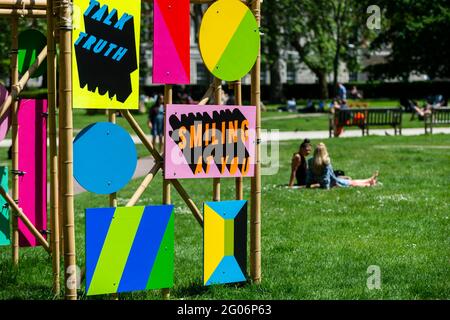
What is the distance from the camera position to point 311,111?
4928 centimetres

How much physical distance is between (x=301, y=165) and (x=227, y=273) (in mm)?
8903

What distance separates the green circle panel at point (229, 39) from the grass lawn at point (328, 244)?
1.86 m

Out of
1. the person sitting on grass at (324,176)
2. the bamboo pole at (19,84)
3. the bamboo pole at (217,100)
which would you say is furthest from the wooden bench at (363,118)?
the bamboo pole at (217,100)

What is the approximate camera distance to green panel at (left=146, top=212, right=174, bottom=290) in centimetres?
706

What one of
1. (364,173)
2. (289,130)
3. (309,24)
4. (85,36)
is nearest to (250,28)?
(85,36)

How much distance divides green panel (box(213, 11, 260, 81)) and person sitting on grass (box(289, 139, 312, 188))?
8.68 meters

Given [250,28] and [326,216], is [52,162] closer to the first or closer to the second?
[250,28]

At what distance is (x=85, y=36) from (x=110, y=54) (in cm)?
26

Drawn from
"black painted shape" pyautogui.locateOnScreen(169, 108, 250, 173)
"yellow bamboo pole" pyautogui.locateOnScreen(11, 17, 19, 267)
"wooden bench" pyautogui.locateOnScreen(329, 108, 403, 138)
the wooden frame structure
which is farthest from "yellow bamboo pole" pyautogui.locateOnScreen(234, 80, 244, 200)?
"wooden bench" pyautogui.locateOnScreen(329, 108, 403, 138)

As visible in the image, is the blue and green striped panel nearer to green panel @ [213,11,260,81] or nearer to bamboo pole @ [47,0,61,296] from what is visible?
bamboo pole @ [47,0,61,296]

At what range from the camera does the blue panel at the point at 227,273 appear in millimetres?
7406

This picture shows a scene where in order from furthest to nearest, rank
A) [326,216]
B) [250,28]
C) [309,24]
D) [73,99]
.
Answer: [309,24] < [326,216] < [250,28] < [73,99]

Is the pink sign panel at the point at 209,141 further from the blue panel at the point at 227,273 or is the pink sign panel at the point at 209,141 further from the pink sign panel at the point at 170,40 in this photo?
the blue panel at the point at 227,273

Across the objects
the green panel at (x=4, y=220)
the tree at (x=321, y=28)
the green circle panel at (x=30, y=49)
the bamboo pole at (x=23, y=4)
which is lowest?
the green panel at (x=4, y=220)
